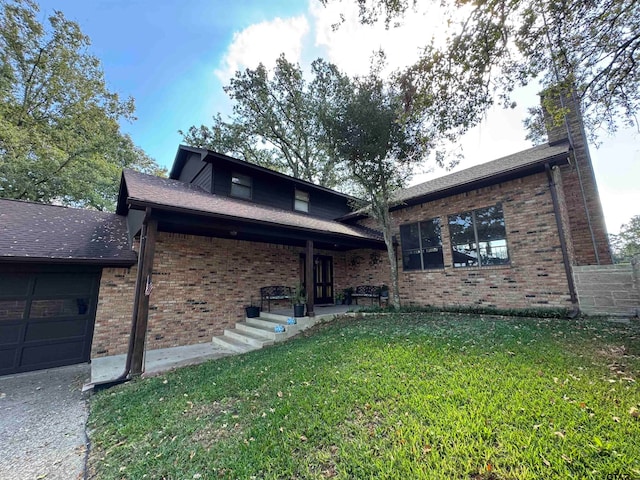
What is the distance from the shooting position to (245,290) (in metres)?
8.50

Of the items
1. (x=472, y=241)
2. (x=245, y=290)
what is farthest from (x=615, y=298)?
(x=245, y=290)

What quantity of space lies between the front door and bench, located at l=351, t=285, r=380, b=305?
112cm

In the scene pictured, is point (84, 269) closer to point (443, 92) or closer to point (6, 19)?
point (443, 92)

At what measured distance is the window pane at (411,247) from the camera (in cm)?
965

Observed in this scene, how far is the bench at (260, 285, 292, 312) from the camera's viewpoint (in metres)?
8.80

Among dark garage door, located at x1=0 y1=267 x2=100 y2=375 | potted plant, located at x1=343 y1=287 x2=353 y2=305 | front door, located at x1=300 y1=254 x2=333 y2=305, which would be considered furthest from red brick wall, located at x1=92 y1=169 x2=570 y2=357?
potted plant, located at x1=343 y1=287 x2=353 y2=305

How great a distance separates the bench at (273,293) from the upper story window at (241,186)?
3531mm

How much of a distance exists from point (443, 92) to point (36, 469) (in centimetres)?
871

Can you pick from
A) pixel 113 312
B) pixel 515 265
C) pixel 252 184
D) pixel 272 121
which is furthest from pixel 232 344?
pixel 272 121

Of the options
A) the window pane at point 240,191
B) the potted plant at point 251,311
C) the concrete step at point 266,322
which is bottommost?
the concrete step at point 266,322

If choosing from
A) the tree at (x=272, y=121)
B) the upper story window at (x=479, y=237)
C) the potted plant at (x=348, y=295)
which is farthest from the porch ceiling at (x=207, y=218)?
the tree at (x=272, y=121)

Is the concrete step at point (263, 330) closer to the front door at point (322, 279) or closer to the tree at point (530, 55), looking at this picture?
the front door at point (322, 279)

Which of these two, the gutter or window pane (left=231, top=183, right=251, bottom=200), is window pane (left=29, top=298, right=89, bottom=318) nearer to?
the gutter

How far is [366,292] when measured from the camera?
34.5ft
